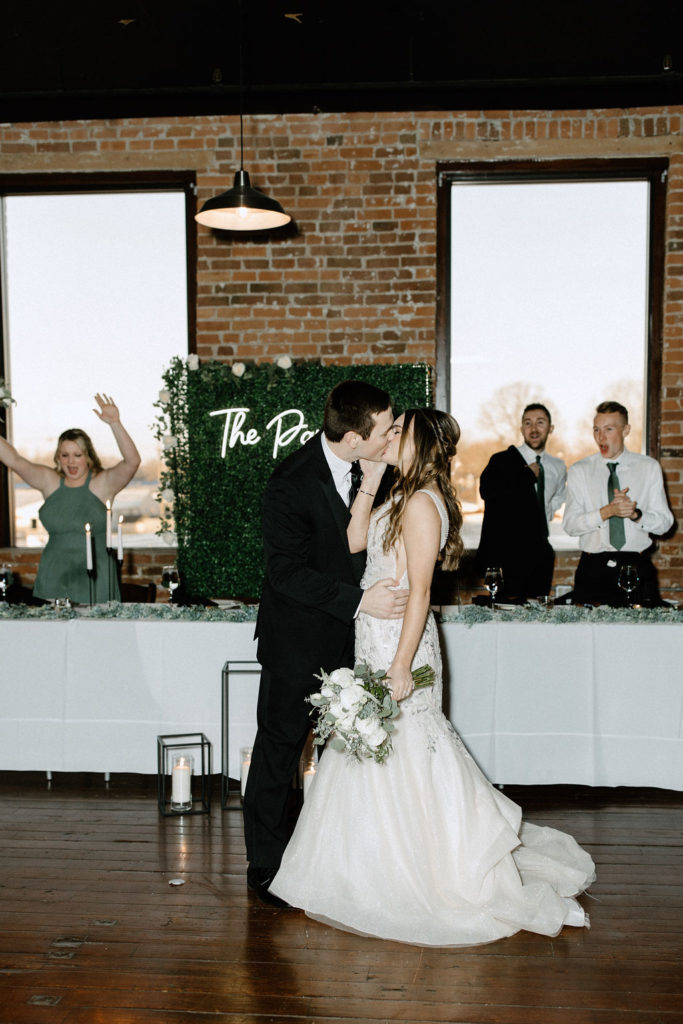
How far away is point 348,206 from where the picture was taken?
6.27 meters

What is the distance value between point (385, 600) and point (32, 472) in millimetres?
2811

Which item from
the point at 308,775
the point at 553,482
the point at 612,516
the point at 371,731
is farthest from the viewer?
the point at 553,482

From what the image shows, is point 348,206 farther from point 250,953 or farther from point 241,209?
point 250,953

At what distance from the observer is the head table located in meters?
3.96

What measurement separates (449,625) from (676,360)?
3212 mm

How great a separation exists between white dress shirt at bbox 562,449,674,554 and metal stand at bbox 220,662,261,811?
1.92m

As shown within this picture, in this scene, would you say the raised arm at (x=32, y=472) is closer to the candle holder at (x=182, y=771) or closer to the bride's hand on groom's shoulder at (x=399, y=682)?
the candle holder at (x=182, y=771)

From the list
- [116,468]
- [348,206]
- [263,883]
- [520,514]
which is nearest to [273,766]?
[263,883]

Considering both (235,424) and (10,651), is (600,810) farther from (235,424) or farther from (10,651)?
(235,424)

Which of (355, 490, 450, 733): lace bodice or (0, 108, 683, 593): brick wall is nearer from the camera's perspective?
(355, 490, 450, 733): lace bodice

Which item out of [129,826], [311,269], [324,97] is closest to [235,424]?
[311,269]

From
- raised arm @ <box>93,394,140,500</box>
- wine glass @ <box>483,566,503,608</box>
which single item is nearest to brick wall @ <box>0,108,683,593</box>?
raised arm @ <box>93,394,140,500</box>

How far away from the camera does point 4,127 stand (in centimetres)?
646

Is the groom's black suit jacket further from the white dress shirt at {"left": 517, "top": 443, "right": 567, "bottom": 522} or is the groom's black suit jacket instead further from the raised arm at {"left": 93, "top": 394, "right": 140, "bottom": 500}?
the white dress shirt at {"left": 517, "top": 443, "right": 567, "bottom": 522}
